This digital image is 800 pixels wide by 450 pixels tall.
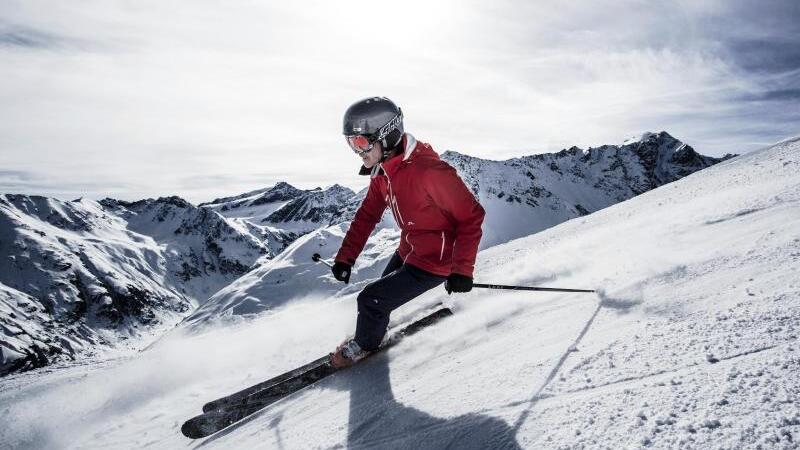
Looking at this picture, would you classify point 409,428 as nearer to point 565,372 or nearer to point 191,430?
point 565,372

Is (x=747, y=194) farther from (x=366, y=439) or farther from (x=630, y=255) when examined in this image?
(x=366, y=439)

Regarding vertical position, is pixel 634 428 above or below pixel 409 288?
below

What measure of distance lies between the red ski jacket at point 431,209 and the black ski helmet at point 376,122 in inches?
6.5

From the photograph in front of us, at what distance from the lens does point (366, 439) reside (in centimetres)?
329

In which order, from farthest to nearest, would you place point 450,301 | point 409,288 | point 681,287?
1. point 450,301
2. point 409,288
3. point 681,287

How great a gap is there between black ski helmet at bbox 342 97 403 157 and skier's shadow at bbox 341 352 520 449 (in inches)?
105

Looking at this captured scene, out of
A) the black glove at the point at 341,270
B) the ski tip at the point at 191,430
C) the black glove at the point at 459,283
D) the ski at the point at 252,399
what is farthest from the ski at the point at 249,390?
the black glove at the point at 459,283

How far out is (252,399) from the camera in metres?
4.77

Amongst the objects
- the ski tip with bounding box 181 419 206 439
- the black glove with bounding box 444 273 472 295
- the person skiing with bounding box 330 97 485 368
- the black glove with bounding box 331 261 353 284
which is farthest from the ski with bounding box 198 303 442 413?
the black glove with bounding box 444 273 472 295

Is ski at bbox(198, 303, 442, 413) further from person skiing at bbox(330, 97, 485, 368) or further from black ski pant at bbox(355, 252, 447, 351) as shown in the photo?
black ski pant at bbox(355, 252, 447, 351)

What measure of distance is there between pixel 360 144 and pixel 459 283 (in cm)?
199

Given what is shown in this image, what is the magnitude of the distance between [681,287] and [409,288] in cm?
266

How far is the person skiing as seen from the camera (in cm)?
480

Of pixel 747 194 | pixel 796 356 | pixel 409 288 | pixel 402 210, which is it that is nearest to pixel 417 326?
pixel 409 288
